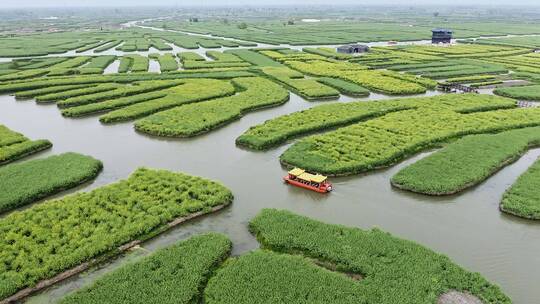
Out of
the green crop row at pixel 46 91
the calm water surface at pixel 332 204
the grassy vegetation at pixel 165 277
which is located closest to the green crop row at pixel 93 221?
the calm water surface at pixel 332 204

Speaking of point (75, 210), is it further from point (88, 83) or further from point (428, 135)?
point (88, 83)

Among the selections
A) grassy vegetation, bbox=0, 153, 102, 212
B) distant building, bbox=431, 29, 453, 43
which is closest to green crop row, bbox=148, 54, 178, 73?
grassy vegetation, bbox=0, 153, 102, 212

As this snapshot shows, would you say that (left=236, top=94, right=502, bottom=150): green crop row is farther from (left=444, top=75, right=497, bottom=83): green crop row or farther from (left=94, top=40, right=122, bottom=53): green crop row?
(left=94, top=40, right=122, bottom=53): green crop row

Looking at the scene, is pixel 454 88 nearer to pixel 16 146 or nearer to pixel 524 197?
pixel 524 197

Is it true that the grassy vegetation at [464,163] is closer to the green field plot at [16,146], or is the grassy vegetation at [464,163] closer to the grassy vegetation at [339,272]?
the grassy vegetation at [339,272]

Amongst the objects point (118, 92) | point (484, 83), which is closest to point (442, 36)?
point (484, 83)

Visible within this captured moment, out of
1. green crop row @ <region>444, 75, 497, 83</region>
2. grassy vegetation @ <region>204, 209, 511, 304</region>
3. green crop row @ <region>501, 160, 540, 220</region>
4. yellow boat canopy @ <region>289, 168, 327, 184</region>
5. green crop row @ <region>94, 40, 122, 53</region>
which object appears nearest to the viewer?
grassy vegetation @ <region>204, 209, 511, 304</region>

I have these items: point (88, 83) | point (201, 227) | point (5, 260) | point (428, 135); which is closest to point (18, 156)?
point (5, 260)
